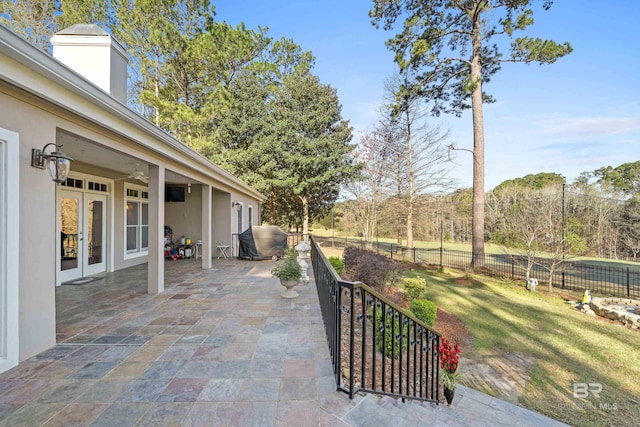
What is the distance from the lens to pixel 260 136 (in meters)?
17.5

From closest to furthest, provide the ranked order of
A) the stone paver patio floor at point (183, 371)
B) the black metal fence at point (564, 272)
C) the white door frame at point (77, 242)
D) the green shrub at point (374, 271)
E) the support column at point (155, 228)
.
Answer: the stone paver patio floor at point (183, 371), the support column at point (155, 228), the white door frame at point (77, 242), the green shrub at point (374, 271), the black metal fence at point (564, 272)

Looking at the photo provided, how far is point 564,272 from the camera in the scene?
28.7ft

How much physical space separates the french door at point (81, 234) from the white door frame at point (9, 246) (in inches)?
146

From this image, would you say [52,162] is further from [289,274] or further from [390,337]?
[390,337]

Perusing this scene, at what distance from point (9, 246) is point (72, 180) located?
4238mm

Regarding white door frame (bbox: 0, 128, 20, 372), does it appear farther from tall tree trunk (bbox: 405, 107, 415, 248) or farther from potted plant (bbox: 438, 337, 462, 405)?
tall tree trunk (bbox: 405, 107, 415, 248)

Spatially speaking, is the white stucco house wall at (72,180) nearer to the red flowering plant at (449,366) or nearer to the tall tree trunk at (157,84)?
the red flowering plant at (449,366)

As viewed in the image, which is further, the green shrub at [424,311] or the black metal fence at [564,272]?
the black metal fence at [564,272]

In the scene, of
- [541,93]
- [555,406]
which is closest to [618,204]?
[541,93]

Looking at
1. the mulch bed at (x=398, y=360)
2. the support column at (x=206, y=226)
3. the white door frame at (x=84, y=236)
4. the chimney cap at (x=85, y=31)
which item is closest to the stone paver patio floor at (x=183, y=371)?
the mulch bed at (x=398, y=360)

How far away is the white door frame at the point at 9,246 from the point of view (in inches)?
89.4

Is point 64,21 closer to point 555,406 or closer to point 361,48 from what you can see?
point 361,48

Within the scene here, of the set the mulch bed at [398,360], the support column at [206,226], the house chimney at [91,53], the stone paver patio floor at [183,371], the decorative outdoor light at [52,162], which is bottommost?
the mulch bed at [398,360]

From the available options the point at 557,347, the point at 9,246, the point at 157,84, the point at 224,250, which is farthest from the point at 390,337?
the point at 157,84
